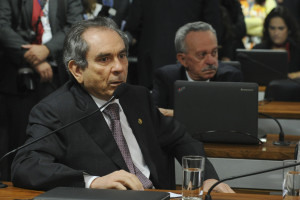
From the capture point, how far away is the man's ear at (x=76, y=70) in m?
2.75

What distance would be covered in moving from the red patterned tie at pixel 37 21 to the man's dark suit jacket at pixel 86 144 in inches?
69.2

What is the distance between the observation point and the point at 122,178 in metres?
2.22

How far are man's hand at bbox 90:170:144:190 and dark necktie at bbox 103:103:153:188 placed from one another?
0.36 m

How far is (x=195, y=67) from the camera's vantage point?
4184mm

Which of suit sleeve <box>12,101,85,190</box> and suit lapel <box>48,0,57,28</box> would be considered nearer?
suit sleeve <box>12,101,85,190</box>

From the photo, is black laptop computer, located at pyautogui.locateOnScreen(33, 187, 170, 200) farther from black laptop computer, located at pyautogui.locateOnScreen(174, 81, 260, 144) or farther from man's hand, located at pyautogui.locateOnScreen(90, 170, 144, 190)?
black laptop computer, located at pyautogui.locateOnScreen(174, 81, 260, 144)

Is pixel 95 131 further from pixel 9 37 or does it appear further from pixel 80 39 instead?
pixel 9 37

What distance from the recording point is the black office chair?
4762mm

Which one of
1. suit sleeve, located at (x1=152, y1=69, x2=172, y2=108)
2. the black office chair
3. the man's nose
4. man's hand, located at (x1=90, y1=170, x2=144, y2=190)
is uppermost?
the man's nose

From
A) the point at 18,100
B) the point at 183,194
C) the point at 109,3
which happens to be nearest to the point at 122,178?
the point at 183,194

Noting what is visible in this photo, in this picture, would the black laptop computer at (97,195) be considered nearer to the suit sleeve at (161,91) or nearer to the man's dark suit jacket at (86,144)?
the man's dark suit jacket at (86,144)

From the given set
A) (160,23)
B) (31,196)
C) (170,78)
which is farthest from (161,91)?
(31,196)

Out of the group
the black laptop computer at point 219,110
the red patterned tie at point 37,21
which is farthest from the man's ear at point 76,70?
the red patterned tie at point 37,21

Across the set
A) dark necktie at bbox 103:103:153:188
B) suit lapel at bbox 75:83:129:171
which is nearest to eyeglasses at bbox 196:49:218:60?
dark necktie at bbox 103:103:153:188
